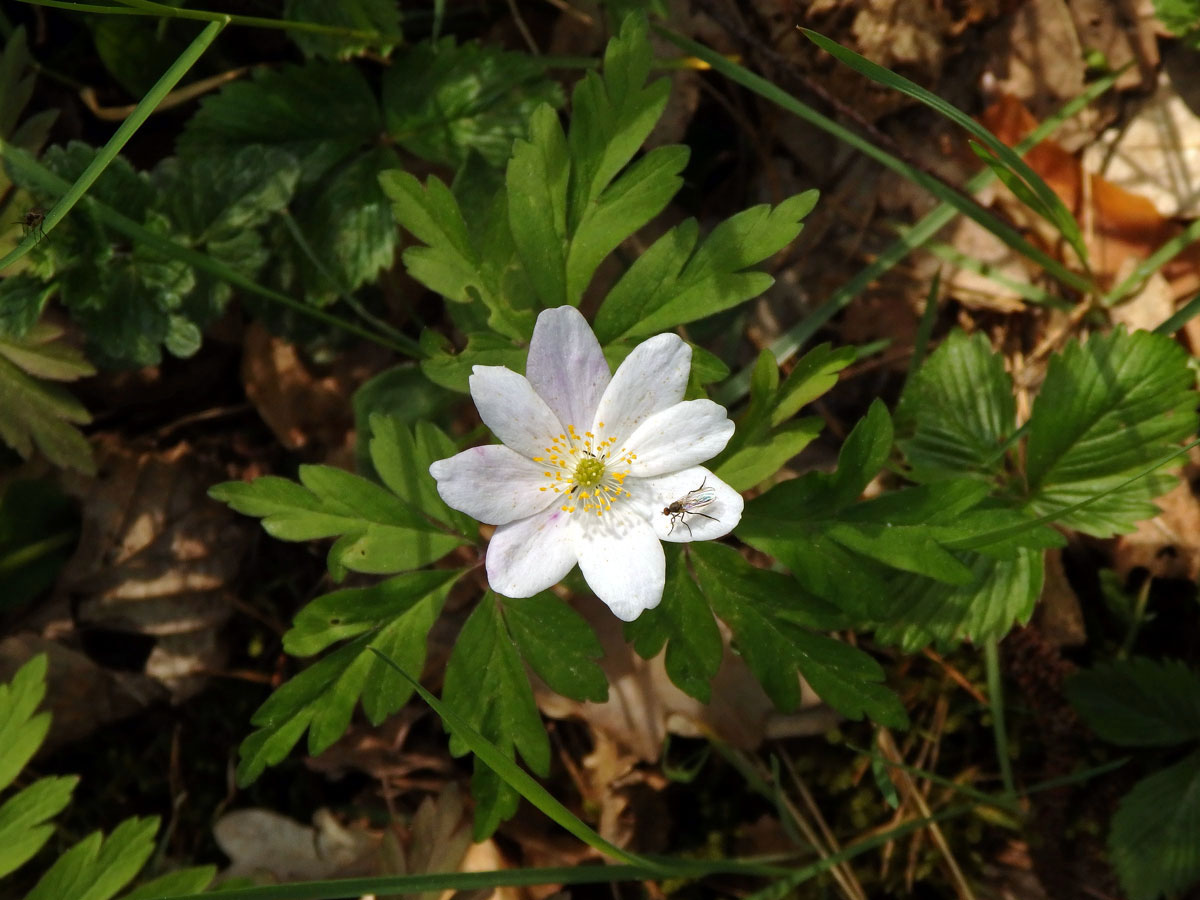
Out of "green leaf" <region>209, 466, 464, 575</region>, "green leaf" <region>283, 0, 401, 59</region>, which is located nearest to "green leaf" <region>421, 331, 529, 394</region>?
"green leaf" <region>209, 466, 464, 575</region>

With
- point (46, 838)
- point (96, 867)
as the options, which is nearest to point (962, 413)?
point (96, 867)

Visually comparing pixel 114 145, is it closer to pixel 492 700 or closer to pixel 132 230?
pixel 132 230

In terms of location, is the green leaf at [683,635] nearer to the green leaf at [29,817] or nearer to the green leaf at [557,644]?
the green leaf at [557,644]

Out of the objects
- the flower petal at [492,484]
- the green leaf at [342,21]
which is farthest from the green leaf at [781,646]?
the green leaf at [342,21]

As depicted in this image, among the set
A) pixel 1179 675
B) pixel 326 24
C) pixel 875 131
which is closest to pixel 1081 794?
pixel 1179 675

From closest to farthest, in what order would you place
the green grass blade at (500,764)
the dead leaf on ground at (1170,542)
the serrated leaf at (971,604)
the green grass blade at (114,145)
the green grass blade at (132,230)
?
the green grass blade at (500,764)
the green grass blade at (114,145)
the green grass blade at (132,230)
the serrated leaf at (971,604)
the dead leaf on ground at (1170,542)

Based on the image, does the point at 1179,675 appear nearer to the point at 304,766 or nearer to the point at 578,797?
the point at 578,797
